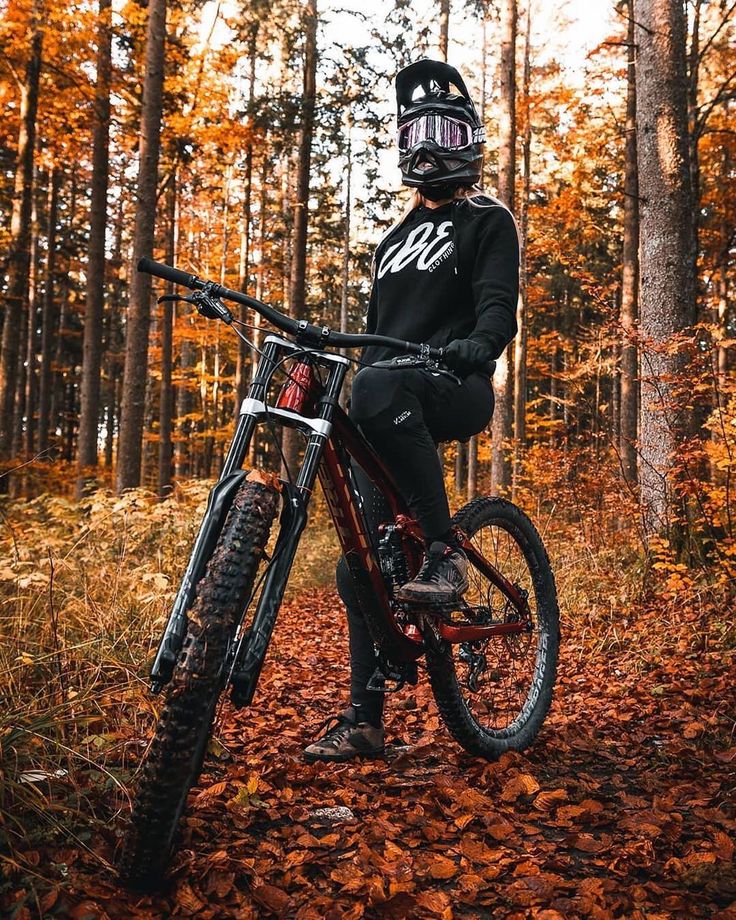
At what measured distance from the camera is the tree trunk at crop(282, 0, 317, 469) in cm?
1312

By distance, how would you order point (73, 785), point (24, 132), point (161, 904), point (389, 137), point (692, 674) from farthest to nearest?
point (389, 137)
point (24, 132)
point (692, 674)
point (73, 785)
point (161, 904)

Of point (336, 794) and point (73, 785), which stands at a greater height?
point (73, 785)

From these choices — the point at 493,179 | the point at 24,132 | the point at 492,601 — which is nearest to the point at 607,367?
the point at 493,179

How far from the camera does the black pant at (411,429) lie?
261 centimetres

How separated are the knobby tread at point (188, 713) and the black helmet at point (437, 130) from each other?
1.96 metres

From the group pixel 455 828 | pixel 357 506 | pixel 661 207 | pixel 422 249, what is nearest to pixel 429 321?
pixel 422 249

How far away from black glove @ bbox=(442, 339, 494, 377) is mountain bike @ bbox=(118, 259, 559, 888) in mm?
39

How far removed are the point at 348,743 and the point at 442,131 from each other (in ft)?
8.73

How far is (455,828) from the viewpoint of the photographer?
2414 millimetres

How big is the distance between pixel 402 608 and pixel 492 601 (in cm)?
77

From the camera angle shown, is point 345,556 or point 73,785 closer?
point 73,785

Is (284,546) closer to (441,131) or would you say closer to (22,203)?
(441,131)

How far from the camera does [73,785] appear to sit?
2.17 m

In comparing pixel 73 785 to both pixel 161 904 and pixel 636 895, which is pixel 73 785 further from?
pixel 636 895
